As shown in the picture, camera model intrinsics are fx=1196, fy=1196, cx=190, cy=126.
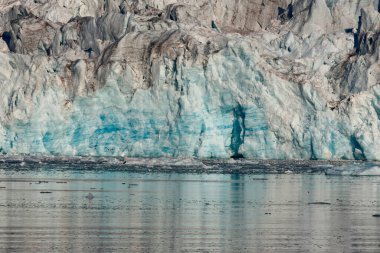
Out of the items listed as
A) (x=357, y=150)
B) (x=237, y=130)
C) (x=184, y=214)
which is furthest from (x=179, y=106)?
(x=184, y=214)

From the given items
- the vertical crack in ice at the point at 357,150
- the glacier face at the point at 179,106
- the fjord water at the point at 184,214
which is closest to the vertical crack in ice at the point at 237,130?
the glacier face at the point at 179,106

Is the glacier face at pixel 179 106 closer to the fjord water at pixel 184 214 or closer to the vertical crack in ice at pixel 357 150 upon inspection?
the vertical crack in ice at pixel 357 150

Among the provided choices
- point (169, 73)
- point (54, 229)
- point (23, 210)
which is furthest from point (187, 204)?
point (169, 73)

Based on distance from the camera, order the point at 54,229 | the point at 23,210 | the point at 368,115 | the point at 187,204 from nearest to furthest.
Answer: the point at 54,229 < the point at 23,210 < the point at 187,204 < the point at 368,115

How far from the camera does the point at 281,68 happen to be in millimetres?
54750

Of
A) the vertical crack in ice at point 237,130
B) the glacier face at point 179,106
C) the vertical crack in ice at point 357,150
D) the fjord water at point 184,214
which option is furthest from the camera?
the vertical crack in ice at point 357,150

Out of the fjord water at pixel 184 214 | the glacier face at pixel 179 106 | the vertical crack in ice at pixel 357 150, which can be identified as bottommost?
the fjord water at pixel 184 214

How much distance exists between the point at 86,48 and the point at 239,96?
1608 cm

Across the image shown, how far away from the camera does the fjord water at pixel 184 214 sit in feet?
67.3

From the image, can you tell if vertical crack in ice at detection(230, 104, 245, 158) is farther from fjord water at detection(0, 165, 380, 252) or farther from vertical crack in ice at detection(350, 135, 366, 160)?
fjord water at detection(0, 165, 380, 252)

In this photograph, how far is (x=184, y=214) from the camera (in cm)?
2558

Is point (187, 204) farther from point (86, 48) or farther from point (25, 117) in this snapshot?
point (86, 48)

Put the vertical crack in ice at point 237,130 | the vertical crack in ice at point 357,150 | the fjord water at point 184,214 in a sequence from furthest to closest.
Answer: the vertical crack in ice at point 357,150 < the vertical crack in ice at point 237,130 < the fjord water at point 184,214

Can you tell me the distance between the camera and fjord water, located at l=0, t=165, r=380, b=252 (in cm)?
2052
